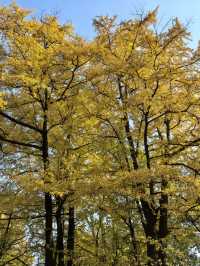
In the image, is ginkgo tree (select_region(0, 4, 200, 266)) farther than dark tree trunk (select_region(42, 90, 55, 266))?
No

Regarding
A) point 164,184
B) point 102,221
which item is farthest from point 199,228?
point 102,221

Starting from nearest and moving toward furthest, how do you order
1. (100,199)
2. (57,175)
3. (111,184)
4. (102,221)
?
(111,184)
(57,175)
(100,199)
(102,221)

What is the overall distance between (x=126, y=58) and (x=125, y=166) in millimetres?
3218

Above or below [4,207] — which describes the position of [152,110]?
above

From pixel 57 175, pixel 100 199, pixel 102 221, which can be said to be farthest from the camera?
pixel 102 221

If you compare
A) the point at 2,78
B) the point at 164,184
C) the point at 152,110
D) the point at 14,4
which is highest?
the point at 14,4

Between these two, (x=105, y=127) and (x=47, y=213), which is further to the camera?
(x=105, y=127)

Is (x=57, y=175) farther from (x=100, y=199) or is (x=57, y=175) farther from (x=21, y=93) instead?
(x=21, y=93)

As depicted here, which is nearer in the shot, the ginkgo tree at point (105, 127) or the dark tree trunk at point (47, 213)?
the ginkgo tree at point (105, 127)

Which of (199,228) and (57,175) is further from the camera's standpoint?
(199,228)

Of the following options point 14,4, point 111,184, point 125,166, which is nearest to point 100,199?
point 125,166

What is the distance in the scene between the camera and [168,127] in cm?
1405

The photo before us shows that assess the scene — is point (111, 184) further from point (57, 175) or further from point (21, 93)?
point (21, 93)

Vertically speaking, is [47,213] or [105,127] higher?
[105,127]
